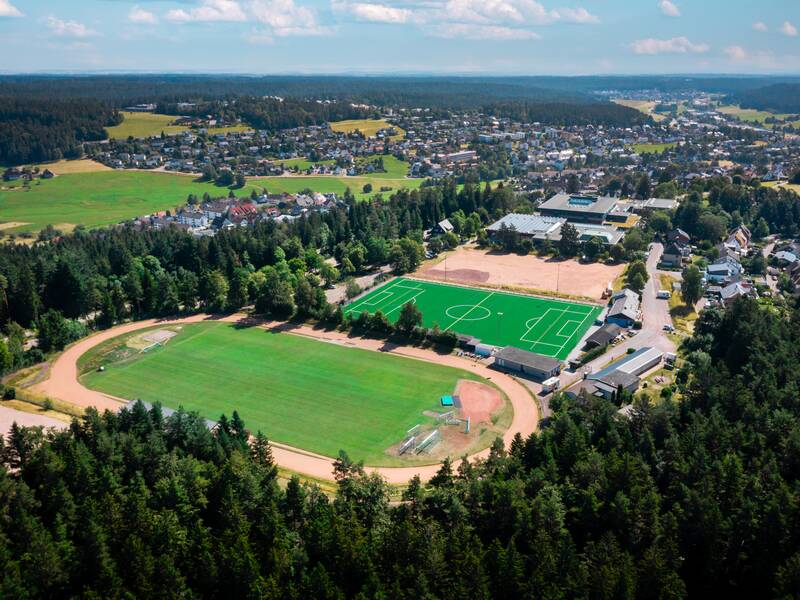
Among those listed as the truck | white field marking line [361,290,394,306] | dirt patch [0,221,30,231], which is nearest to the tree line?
white field marking line [361,290,394,306]

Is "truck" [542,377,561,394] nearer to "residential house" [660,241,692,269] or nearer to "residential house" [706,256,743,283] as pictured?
"residential house" [706,256,743,283]

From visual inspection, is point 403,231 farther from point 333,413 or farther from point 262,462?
Result: point 262,462

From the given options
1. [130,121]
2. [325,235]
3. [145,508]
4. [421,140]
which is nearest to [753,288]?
[325,235]

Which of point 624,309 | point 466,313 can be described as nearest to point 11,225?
point 466,313

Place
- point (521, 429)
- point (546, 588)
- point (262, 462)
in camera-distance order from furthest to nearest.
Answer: point (521, 429) < point (262, 462) < point (546, 588)

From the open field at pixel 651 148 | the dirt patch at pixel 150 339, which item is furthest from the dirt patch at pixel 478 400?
the open field at pixel 651 148

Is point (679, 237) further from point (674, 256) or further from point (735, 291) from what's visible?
point (735, 291)

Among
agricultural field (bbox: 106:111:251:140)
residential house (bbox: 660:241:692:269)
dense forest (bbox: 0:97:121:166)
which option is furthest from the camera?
agricultural field (bbox: 106:111:251:140)
